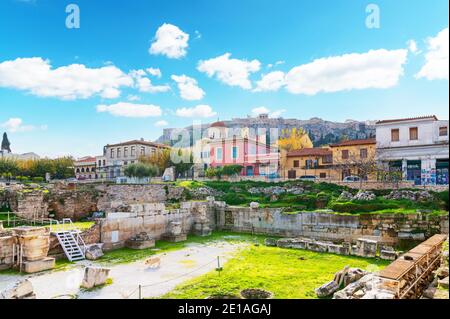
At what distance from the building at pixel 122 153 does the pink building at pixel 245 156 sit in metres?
12.4

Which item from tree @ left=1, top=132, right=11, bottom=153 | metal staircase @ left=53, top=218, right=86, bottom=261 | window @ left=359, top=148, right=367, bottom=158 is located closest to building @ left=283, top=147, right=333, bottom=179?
window @ left=359, top=148, right=367, bottom=158

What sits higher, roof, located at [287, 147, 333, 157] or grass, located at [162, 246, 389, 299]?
roof, located at [287, 147, 333, 157]

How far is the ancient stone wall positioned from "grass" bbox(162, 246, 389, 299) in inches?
136

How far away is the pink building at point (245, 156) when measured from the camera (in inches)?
1452

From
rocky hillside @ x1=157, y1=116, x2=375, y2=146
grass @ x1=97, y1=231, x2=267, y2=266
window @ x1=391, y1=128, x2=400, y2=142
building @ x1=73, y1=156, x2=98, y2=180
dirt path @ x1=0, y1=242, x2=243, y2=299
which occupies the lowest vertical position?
grass @ x1=97, y1=231, x2=267, y2=266

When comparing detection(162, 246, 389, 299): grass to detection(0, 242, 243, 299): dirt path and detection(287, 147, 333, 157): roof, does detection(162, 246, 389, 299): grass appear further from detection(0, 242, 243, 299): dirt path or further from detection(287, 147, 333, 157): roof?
detection(287, 147, 333, 157): roof


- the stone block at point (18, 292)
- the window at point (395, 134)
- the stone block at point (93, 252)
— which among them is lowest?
the stone block at point (93, 252)

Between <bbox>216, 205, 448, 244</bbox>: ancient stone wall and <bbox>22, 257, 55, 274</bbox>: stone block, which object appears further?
<bbox>216, 205, 448, 244</bbox>: ancient stone wall

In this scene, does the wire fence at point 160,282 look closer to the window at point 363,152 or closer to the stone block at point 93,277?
the stone block at point 93,277

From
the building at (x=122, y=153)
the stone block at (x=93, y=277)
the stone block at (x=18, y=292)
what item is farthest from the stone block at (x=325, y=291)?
the building at (x=122, y=153)

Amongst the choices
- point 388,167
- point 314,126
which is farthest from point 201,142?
point 314,126

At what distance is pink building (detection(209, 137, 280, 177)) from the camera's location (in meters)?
36.9

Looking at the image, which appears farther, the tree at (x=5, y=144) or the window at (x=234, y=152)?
the tree at (x=5, y=144)

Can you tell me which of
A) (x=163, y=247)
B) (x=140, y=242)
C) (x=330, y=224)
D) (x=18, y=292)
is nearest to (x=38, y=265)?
(x=18, y=292)
